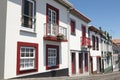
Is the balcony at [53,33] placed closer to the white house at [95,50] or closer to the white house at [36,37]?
the white house at [36,37]

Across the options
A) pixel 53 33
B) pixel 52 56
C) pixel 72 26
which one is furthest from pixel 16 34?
pixel 72 26

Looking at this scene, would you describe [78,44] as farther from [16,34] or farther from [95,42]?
[16,34]

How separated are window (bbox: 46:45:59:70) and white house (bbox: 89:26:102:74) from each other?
11155 mm

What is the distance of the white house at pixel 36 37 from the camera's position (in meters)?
11.2

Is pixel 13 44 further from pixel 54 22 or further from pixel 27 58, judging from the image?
pixel 54 22

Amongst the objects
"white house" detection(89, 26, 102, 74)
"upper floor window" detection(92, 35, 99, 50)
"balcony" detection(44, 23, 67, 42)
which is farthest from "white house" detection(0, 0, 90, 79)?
"upper floor window" detection(92, 35, 99, 50)

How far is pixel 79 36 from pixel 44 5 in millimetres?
8532

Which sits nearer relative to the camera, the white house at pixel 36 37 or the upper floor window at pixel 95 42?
the white house at pixel 36 37

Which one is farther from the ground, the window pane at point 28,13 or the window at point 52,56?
the window pane at point 28,13

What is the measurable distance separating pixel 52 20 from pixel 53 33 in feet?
3.91

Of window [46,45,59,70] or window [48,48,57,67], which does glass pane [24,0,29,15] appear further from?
window [48,48,57,67]

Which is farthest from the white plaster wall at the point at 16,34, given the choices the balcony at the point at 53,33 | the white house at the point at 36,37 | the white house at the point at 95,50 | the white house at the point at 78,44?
the white house at the point at 95,50

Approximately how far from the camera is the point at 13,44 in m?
11.5

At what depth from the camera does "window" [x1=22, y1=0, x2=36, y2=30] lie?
12781 mm
